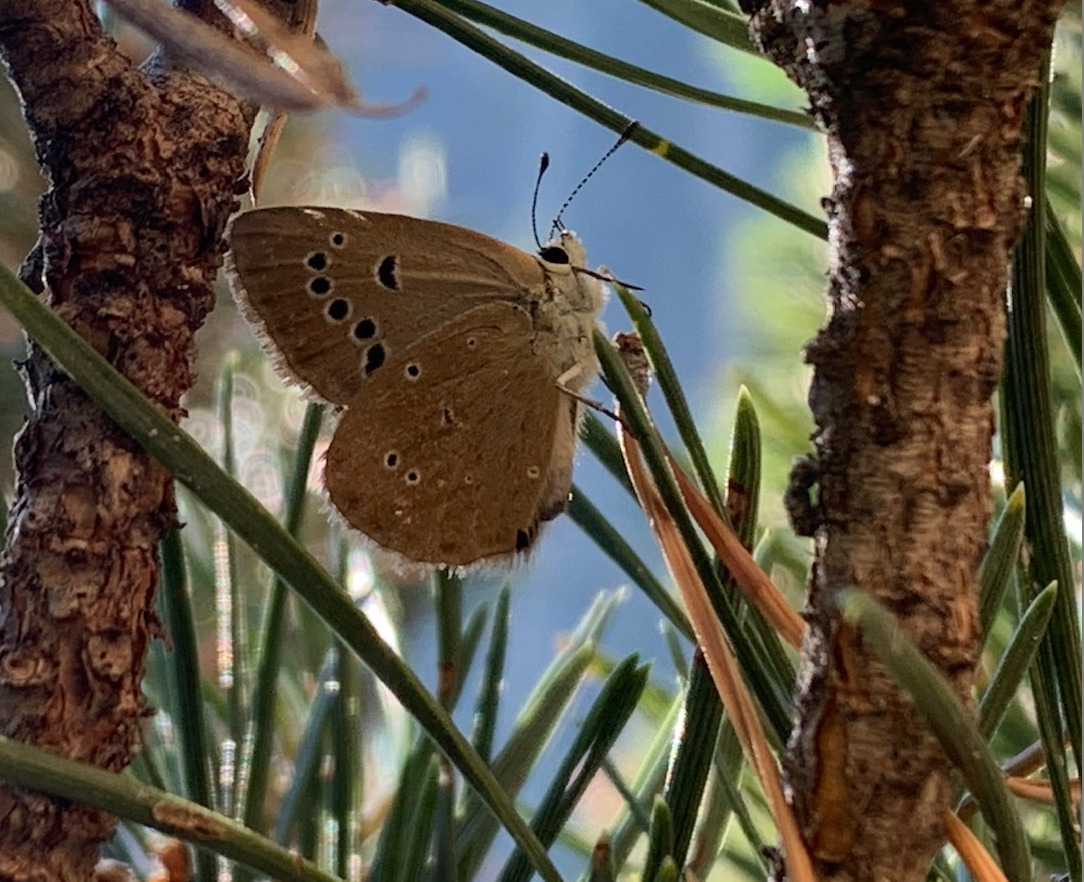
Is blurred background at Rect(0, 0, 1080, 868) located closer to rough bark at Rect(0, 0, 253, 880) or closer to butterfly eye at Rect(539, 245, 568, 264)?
butterfly eye at Rect(539, 245, 568, 264)

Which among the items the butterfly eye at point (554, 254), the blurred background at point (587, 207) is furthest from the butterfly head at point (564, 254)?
the blurred background at point (587, 207)

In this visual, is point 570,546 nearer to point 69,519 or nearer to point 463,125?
point 463,125

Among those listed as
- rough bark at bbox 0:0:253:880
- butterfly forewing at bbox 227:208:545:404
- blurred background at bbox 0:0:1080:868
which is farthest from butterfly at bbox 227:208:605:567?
blurred background at bbox 0:0:1080:868

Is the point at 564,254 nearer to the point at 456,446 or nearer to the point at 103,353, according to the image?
the point at 456,446

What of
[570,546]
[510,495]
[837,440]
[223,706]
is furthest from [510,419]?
[570,546]

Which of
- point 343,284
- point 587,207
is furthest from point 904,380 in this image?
point 587,207

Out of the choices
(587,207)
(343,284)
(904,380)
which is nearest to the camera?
(904,380)

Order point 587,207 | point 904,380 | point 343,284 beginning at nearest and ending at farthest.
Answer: point 904,380 → point 343,284 → point 587,207
